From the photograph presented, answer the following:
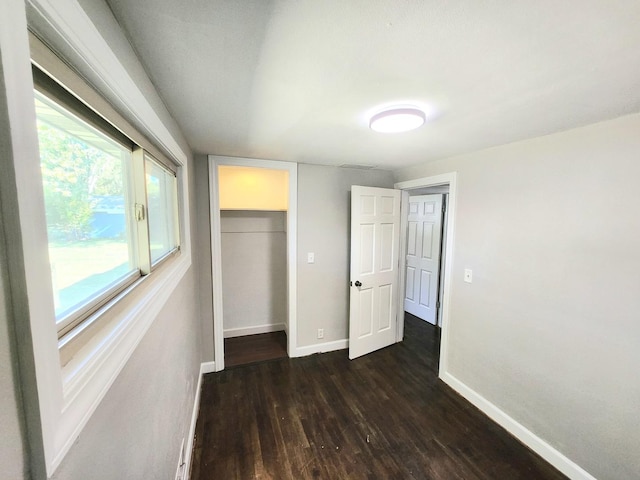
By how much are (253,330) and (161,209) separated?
238 centimetres

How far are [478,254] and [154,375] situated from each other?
233 cm

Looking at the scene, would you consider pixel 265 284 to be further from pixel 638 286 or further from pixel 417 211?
pixel 638 286

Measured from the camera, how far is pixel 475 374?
2148mm

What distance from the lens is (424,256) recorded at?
3.76m

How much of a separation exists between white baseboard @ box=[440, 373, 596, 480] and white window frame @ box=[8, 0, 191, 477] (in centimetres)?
249

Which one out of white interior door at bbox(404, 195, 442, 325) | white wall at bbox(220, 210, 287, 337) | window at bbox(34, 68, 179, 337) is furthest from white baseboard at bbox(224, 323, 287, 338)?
window at bbox(34, 68, 179, 337)

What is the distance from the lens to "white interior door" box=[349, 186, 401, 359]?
8.87ft

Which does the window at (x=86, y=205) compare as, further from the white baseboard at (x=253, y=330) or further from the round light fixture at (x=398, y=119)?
the white baseboard at (x=253, y=330)

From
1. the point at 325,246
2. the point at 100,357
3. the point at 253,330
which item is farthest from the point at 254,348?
the point at 100,357

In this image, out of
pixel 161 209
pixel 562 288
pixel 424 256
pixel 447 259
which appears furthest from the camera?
pixel 424 256

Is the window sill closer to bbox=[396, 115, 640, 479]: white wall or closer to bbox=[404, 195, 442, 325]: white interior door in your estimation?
bbox=[396, 115, 640, 479]: white wall

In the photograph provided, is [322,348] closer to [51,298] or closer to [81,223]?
[81,223]

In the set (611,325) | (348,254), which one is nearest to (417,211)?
(348,254)

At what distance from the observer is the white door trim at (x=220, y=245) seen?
2.37 m
